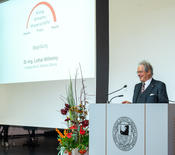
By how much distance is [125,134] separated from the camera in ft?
7.78

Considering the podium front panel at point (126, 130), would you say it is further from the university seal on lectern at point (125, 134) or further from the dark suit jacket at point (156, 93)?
the dark suit jacket at point (156, 93)

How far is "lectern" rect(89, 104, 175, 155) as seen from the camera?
220cm

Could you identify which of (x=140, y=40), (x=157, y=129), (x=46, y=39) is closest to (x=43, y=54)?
(x=46, y=39)

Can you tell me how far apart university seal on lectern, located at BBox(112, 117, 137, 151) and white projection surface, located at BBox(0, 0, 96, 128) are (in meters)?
1.97

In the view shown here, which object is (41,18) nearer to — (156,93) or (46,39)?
(46,39)

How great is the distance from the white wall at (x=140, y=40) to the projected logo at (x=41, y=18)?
1.05 metres

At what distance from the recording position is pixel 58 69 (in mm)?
4730

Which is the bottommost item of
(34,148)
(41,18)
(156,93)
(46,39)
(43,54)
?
(34,148)

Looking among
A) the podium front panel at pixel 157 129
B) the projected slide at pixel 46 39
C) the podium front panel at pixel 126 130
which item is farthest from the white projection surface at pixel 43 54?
the podium front panel at pixel 157 129

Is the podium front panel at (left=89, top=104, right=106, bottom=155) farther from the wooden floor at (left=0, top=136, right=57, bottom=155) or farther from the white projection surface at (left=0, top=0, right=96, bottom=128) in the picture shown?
the wooden floor at (left=0, top=136, right=57, bottom=155)

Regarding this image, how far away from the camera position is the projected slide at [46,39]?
4.48 meters

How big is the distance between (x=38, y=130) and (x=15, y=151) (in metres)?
0.56

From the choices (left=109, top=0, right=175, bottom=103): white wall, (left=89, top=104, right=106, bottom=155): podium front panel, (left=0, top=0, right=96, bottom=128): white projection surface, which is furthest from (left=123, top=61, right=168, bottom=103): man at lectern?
(left=0, top=0, right=96, bottom=128): white projection surface

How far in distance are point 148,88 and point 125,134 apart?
0.83 m
